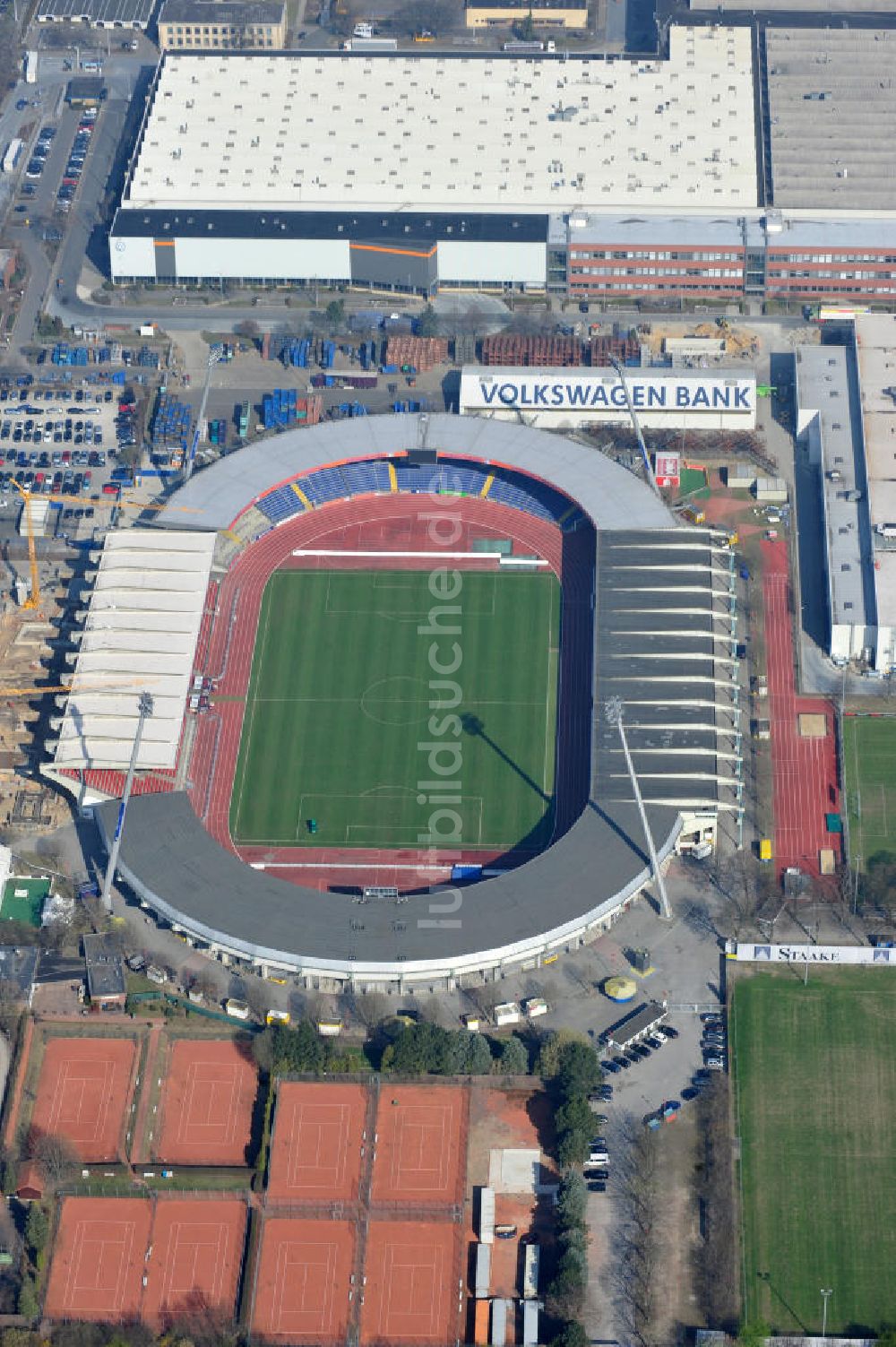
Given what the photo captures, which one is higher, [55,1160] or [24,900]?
[24,900]

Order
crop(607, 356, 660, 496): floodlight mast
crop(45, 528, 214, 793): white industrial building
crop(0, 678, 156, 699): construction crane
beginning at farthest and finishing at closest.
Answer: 1. crop(607, 356, 660, 496): floodlight mast
2. crop(0, 678, 156, 699): construction crane
3. crop(45, 528, 214, 793): white industrial building

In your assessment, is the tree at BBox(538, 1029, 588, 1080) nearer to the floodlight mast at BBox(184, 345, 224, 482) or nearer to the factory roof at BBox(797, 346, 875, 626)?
the factory roof at BBox(797, 346, 875, 626)

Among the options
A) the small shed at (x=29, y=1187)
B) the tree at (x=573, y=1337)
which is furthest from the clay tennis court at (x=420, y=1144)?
the small shed at (x=29, y=1187)

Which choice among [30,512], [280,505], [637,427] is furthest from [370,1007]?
[30,512]

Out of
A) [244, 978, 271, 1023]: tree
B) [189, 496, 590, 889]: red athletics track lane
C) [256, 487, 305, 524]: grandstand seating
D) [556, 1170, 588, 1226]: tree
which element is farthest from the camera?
[256, 487, 305, 524]: grandstand seating

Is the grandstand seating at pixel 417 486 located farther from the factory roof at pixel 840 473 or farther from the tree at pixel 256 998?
the tree at pixel 256 998

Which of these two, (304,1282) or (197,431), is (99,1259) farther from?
(197,431)

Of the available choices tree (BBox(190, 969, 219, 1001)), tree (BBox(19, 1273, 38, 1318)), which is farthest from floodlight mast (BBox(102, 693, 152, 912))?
tree (BBox(19, 1273, 38, 1318))
